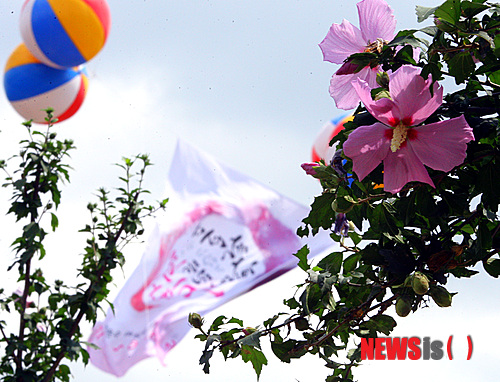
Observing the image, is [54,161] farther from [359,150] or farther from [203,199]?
[203,199]

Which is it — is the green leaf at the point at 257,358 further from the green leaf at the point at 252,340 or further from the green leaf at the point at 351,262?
the green leaf at the point at 351,262

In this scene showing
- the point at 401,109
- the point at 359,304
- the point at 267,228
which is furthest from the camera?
the point at 267,228

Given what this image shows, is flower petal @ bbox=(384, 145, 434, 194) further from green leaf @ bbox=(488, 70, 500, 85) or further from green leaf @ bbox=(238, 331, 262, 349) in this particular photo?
green leaf @ bbox=(238, 331, 262, 349)

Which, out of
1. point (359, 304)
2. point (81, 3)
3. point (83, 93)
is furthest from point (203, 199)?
point (359, 304)

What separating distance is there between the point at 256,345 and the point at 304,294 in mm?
87

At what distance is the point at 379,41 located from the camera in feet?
2.30

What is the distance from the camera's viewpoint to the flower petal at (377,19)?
71 cm

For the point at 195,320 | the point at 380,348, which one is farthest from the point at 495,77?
the point at 195,320

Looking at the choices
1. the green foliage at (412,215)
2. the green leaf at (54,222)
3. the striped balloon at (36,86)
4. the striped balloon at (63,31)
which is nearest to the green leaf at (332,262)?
the green foliage at (412,215)

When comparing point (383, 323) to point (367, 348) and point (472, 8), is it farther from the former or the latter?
point (472, 8)

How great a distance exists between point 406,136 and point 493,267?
305 mm

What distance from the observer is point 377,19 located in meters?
0.72

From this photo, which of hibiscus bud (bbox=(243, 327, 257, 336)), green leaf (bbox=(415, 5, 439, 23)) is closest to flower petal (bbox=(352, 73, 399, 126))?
green leaf (bbox=(415, 5, 439, 23))

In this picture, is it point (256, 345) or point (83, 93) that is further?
point (83, 93)
